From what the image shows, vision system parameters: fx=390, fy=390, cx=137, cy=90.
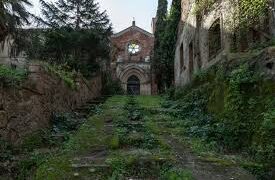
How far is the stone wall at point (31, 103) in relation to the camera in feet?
22.3

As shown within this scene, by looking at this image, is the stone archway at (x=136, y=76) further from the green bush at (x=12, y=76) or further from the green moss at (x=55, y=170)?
the green moss at (x=55, y=170)

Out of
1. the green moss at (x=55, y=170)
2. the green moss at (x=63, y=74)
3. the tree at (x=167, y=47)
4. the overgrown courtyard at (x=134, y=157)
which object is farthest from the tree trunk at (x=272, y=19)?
the tree at (x=167, y=47)

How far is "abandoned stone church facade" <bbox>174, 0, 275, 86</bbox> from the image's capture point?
12.2 metres

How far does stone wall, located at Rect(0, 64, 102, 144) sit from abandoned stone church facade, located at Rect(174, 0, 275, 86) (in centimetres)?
458

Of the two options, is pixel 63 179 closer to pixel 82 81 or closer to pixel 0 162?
pixel 0 162

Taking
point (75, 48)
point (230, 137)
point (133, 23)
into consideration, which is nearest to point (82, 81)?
point (75, 48)

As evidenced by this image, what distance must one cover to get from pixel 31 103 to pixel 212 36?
837 cm

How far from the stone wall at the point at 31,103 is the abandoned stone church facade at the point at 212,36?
4.58m

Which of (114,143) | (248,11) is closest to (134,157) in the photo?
(114,143)

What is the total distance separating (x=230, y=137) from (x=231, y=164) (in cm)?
145

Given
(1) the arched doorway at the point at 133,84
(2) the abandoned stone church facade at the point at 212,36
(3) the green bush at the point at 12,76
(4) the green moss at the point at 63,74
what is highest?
(2) the abandoned stone church facade at the point at 212,36

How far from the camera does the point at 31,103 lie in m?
7.85

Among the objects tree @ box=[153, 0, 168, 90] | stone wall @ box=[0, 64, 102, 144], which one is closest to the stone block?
stone wall @ box=[0, 64, 102, 144]

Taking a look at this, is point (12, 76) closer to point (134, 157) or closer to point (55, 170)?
point (55, 170)
